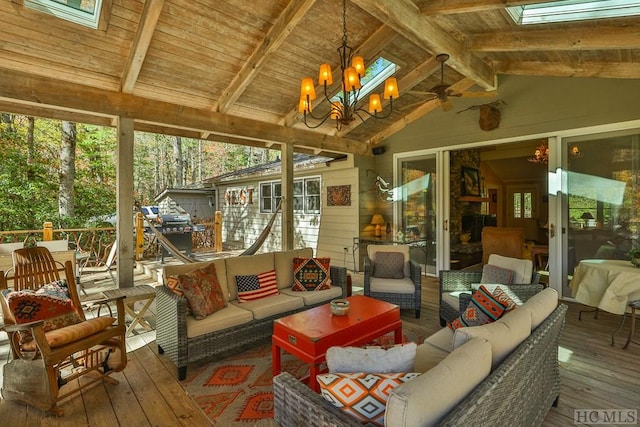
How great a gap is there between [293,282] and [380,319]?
151 cm

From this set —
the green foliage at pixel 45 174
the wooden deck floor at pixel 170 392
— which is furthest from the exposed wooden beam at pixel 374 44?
the green foliage at pixel 45 174

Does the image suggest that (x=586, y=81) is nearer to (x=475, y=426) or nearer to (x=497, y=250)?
(x=497, y=250)

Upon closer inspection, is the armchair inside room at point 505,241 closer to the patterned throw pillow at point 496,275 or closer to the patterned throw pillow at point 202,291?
the patterned throw pillow at point 496,275

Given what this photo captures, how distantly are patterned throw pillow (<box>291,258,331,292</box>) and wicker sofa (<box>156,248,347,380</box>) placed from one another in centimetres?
10

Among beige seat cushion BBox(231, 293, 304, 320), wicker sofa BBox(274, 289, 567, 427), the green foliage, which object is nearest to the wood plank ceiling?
beige seat cushion BBox(231, 293, 304, 320)

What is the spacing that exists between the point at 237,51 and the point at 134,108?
138 cm

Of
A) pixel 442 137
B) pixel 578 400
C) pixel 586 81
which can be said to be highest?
pixel 586 81

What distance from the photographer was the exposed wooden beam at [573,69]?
387 cm

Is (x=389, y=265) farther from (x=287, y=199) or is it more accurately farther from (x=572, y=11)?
Answer: (x=572, y=11)

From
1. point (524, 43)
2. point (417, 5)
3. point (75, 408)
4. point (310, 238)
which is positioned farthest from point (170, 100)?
point (310, 238)

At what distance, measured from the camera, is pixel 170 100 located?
13.3 ft

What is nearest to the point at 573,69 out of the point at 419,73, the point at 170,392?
the point at 419,73

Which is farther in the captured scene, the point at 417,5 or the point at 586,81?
the point at 586,81

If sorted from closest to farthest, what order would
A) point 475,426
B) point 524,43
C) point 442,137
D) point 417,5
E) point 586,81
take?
point 475,426
point 417,5
point 524,43
point 586,81
point 442,137
